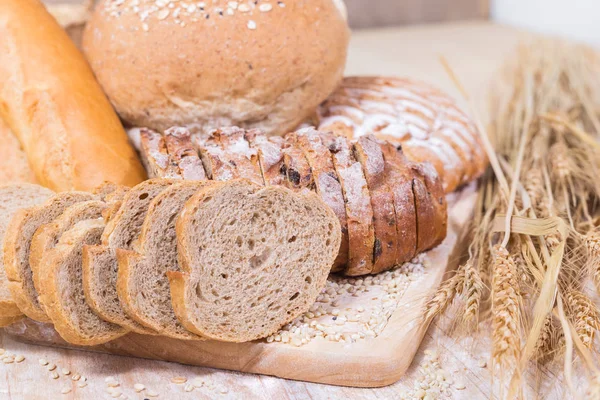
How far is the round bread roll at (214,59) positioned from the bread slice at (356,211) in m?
0.61

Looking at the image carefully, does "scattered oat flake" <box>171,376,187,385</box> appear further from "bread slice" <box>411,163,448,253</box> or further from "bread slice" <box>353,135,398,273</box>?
"bread slice" <box>411,163,448,253</box>

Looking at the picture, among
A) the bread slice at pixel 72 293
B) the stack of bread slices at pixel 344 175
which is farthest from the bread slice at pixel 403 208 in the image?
the bread slice at pixel 72 293

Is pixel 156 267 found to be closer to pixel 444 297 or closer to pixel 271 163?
pixel 271 163

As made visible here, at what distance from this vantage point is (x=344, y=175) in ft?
7.02

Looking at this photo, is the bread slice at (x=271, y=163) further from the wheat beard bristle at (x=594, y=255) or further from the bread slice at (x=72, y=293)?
the wheat beard bristle at (x=594, y=255)

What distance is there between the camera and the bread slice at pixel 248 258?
1.77 m

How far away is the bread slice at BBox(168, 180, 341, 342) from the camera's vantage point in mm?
1774

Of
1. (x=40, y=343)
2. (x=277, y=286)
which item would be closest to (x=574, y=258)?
(x=277, y=286)

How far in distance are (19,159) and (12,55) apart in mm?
418

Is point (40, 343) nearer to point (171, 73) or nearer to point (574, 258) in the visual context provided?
point (171, 73)

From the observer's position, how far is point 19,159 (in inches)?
106

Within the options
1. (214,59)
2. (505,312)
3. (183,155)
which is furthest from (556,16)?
(505,312)

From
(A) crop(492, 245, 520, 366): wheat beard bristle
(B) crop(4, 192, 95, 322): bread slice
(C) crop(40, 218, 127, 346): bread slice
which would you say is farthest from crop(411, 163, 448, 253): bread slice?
(B) crop(4, 192, 95, 322): bread slice

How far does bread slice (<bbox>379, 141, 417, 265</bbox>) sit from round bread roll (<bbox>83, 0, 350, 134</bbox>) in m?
0.62
